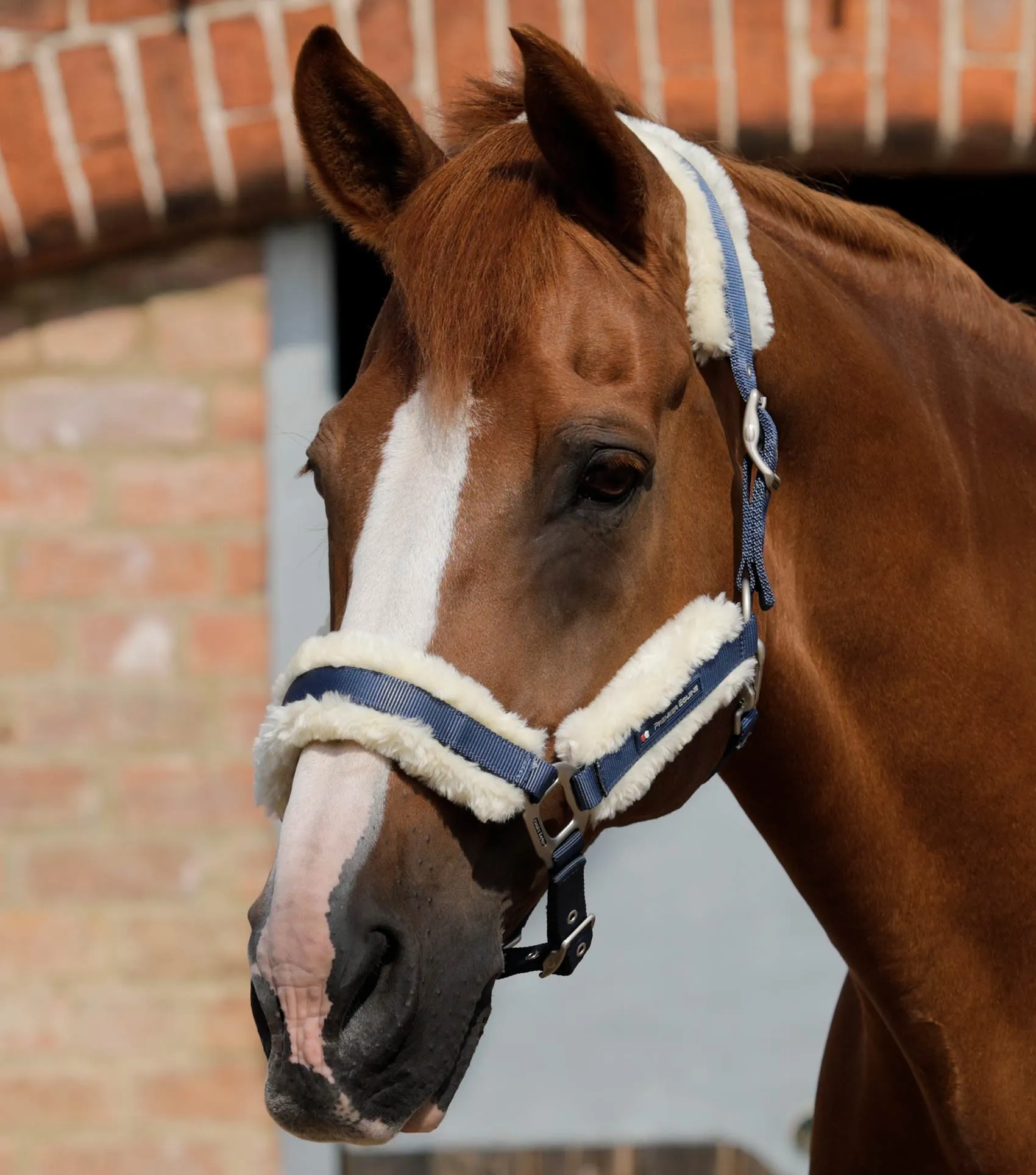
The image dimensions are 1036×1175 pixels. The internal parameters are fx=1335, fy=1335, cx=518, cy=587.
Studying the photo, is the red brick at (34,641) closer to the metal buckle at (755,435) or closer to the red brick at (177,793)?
the red brick at (177,793)

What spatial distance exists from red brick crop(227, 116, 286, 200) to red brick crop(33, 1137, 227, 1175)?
1.76 m

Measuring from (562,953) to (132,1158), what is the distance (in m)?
1.70

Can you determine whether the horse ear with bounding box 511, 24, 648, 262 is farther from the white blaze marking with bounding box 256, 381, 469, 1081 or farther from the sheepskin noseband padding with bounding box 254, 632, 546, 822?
the sheepskin noseband padding with bounding box 254, 632, 546, 822

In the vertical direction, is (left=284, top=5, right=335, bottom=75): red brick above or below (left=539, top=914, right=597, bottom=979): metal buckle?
above

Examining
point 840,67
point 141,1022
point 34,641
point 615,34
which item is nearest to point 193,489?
point 34,641

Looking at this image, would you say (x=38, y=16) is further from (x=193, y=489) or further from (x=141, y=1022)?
(x=141, y=1022)

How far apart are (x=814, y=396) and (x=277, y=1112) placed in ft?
2.71

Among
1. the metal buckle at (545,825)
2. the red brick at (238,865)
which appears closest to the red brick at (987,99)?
the metal buckle at (545,825)

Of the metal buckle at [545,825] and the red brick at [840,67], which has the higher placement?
the red brick at [840,67]

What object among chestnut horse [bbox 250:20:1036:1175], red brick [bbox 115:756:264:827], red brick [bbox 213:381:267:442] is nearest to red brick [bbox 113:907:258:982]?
red brick [bbox 115:756:264:827]

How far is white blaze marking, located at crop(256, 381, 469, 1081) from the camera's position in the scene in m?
1.05

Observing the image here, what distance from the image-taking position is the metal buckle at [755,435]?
1.26m

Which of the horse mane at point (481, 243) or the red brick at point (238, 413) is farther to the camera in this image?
the red brick at point (238, 413)

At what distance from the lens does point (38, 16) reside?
235cm
